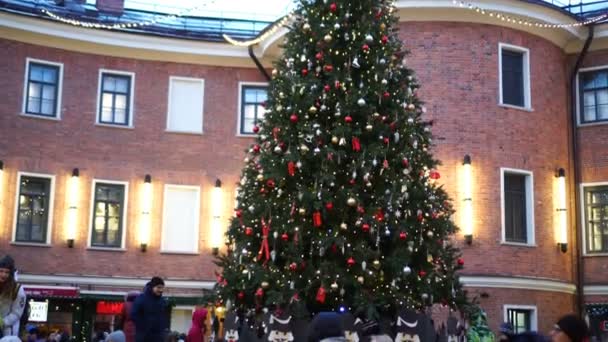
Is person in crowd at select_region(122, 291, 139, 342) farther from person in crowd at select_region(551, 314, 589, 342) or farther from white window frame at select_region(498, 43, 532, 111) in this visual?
white window frame at select_region(498, 43, 532, 111)

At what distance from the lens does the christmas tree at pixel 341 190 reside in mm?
13023

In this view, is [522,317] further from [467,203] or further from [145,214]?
[145,214]

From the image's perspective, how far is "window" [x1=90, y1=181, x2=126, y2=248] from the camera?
1004 inches

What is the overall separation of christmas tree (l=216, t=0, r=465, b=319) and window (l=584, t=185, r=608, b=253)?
1135cm

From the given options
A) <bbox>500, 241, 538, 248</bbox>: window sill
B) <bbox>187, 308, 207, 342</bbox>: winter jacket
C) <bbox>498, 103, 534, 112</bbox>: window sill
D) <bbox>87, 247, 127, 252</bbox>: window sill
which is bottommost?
<bbox>187, 308, 207, 342</bbox>: winter jacket

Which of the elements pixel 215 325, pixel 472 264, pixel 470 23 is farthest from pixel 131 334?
pixel 470 23

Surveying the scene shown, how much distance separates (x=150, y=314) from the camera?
1025cm

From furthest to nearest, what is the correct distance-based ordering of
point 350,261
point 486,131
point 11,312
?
point 486,131 → point 350,261 → point 11,312

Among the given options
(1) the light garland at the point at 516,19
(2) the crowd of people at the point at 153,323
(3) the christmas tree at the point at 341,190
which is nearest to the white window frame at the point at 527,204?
(1) the light garland at the point at 516,19

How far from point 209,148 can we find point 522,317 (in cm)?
1030

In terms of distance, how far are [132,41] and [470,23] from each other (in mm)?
9878

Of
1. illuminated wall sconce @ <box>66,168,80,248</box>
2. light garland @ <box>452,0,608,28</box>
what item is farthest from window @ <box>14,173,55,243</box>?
light garland @ <box>452,0,608,28</box>

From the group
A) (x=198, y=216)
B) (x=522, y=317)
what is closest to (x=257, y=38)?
(x=198, y=216)

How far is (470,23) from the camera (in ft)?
75.4
